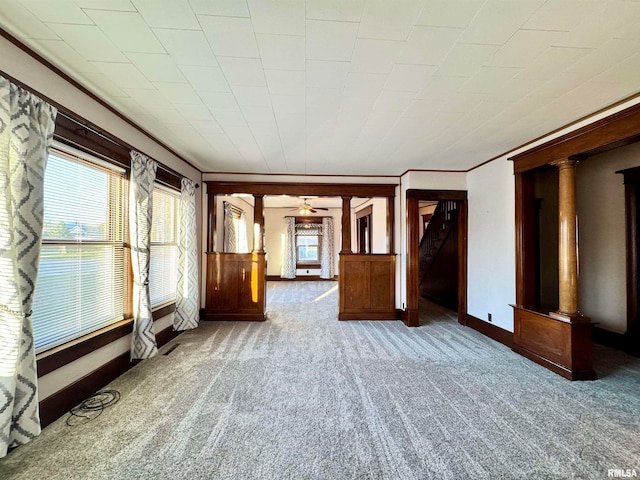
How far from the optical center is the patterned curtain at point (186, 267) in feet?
12.9

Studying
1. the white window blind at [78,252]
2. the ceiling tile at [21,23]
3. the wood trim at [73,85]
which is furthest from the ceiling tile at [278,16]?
the white window blind at [78,252]

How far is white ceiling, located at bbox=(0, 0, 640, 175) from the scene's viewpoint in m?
1.42

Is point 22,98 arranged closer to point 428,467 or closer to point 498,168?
point 428,467

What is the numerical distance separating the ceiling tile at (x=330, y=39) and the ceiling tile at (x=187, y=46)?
2.14 ft

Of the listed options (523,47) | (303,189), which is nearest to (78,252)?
(303,189)

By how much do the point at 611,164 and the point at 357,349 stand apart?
4198 mm

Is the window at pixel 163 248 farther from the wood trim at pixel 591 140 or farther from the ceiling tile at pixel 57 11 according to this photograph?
the wood trim at pixel 591 140

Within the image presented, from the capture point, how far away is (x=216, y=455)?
5.41 ft

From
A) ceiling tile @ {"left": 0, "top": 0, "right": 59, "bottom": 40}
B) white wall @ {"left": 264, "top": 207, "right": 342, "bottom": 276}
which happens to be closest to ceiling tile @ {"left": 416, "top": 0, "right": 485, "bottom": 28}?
ceiling tile @ {"left": 0, "top": 0, "right": 59, "bottom": 40}

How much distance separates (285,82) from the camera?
6.66 ft

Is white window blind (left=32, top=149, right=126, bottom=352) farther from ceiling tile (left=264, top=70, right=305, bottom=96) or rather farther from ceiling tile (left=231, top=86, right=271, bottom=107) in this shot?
ceiling tile (left=264, top=70, right=305, bottom=96)

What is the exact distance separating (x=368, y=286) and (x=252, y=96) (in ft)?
11.9

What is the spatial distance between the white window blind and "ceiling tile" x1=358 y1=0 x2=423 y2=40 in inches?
96.5

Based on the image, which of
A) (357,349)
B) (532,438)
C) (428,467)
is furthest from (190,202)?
(532,438)
